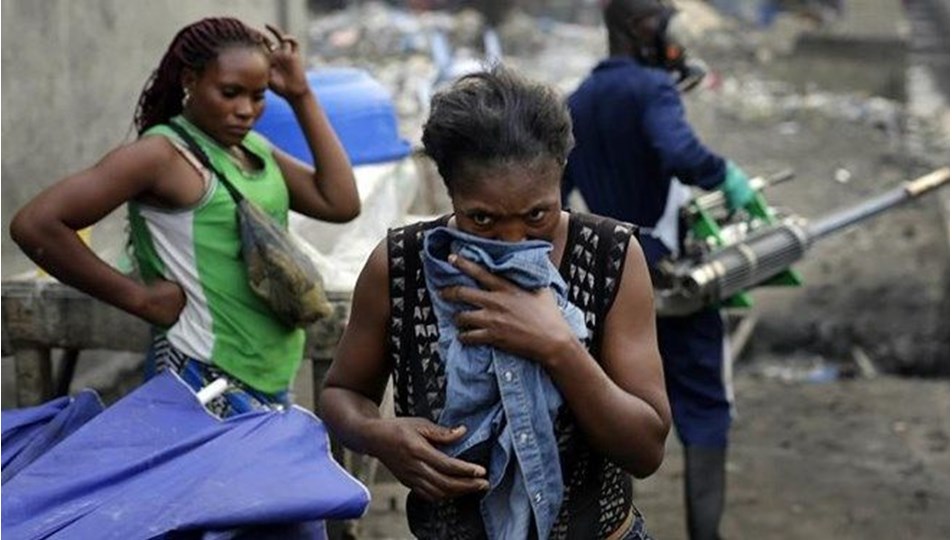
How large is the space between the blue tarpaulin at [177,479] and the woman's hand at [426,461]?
18cm

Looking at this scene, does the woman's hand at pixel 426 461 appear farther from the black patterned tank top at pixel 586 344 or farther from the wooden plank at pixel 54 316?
the wooden plank at pixel 54 316

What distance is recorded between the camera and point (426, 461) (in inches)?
90.5

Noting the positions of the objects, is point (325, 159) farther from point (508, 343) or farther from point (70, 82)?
point (70, 82)

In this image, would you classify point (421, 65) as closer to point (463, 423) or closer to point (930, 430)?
point (930, 430)

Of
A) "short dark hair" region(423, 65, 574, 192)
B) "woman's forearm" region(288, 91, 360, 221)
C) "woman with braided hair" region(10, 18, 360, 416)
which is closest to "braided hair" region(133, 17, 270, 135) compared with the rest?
"woman with braided hair" region(10, 18, 360, 416)

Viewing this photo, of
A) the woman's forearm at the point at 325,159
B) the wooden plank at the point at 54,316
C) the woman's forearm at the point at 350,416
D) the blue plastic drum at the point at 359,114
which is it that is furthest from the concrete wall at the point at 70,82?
the woman's forearm at the point at 350,416

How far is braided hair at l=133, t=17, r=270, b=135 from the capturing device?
3377 mm

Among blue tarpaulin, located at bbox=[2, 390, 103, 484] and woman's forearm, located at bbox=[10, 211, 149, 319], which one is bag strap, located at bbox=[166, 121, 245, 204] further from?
blue tarpaulin, located at bbox=[2, 390, 103, 484]

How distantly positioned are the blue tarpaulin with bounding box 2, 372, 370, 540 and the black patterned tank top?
0.64ft

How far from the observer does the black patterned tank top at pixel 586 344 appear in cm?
238

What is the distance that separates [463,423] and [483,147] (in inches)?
16.4

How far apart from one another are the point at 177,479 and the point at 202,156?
0.98m

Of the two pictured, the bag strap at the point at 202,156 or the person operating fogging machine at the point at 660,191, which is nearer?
the bag strap at the point at 202,156

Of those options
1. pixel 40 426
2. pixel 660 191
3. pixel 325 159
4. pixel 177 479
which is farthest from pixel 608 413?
pixel 660 191
